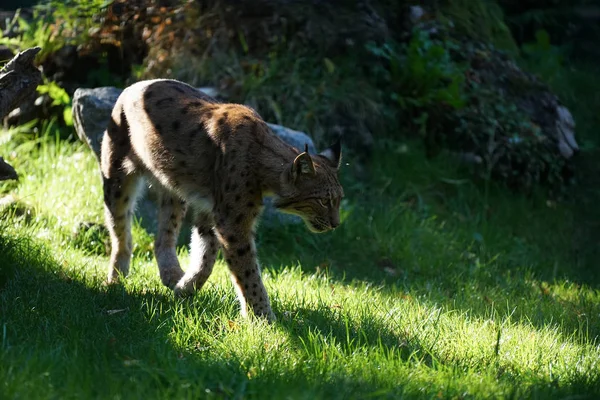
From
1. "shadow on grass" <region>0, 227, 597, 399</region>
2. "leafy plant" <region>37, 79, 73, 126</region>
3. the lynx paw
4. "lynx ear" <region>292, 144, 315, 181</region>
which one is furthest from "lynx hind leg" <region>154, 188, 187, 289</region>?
"leafy plant" <region>37, 79, 73, 126</region>

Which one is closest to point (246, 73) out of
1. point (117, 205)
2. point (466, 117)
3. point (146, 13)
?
point (146, 13)

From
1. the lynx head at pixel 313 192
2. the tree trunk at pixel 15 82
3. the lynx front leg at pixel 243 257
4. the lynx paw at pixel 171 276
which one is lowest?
the lynx paw at pixel 171 276

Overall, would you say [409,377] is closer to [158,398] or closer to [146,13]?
[158,398]

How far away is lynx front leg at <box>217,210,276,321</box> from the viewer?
592cm

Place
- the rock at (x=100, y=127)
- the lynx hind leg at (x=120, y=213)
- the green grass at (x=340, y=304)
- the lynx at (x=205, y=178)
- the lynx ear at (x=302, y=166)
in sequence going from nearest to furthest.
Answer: the green grass at (x=340, y=304) < the lynx ear at (x=302, y=166) < the lynx at (x=205, y=178) < the lynx hind leg at (x=120, y=213) < the rock at (x=100, y=127)

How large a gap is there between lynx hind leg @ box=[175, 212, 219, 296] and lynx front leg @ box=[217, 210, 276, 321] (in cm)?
49

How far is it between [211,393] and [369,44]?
24.1 feet

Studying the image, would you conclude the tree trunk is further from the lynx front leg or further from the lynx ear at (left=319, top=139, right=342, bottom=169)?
the lynx ear at (left=319, top=139, right=342, bottom=169)

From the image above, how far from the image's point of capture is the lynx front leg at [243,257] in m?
5.92

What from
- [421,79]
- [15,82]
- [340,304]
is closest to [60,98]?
[15,82]

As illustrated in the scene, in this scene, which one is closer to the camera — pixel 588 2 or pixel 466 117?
pixel 466 117

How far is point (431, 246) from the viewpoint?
28.3 feet

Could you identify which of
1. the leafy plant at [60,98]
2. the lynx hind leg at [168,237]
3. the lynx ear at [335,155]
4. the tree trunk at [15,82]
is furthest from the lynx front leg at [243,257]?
the leafy plant at [60,98]

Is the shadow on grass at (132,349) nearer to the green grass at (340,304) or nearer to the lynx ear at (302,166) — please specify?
the green grass at (340,304)
